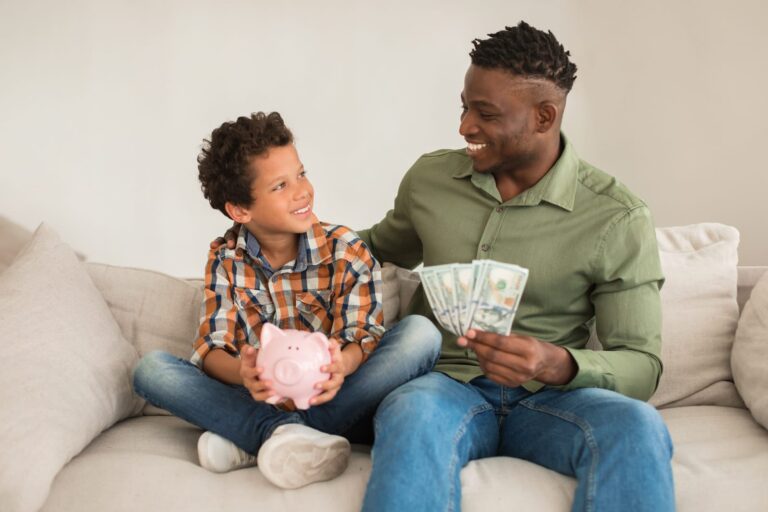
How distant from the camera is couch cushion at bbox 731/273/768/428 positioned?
7.41 ft

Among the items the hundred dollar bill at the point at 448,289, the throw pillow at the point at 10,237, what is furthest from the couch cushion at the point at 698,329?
the throw pillow at the point at 10,237

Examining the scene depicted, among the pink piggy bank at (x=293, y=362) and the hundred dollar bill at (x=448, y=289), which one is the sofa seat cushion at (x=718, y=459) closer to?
the hundred dollar bill at (x=448, y=289)

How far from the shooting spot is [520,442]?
2.04m

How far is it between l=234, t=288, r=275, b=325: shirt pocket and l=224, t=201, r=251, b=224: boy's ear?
16cm

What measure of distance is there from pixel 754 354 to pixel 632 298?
456 mm

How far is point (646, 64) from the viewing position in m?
3.37

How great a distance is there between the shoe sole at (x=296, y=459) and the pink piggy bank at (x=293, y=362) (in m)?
0.08

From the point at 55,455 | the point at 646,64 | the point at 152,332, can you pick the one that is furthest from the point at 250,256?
the point at 646,64

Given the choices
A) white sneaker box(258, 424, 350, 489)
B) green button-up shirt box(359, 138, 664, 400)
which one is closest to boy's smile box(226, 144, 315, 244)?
green button-up shirt box(359, 138, 664, 400)

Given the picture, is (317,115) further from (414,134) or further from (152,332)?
(152,332)

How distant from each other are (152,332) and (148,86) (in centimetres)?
107

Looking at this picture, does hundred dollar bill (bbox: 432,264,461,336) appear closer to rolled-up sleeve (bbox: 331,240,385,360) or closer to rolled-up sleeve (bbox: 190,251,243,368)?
rolled-up sleeve (bbox: 331,240,385,360)

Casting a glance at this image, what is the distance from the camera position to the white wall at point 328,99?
3170 millimetres

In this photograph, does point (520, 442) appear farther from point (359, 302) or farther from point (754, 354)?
point (754, 354)
